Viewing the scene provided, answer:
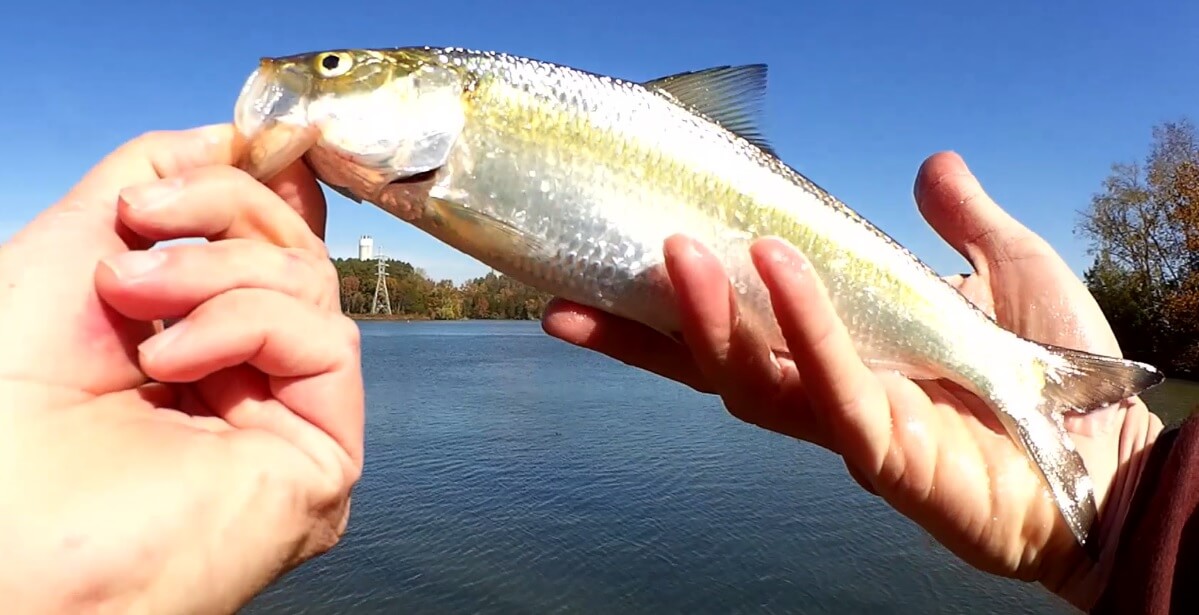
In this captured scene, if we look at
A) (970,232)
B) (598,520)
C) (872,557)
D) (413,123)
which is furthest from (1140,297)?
(413,123)

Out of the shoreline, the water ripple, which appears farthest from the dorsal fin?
the shoreline

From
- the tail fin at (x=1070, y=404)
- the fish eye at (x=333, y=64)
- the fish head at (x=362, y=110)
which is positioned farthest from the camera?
the tail fin at (x=1070, y=404)

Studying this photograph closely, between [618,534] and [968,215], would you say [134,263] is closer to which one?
[968,215]

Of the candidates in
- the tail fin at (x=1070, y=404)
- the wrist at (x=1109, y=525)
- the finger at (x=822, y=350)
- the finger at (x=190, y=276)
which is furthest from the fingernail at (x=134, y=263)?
the wrist at (x=1109, y=525)

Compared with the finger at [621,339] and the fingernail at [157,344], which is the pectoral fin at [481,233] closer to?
the finger at [621,339]

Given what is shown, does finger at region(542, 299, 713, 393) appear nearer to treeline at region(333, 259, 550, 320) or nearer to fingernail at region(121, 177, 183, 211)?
fingernail at region(121, 177, 183, 211)

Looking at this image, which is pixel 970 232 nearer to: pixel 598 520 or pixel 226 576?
pixel 226 576

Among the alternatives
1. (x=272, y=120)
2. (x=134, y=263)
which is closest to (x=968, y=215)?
(x=272, y=120)
